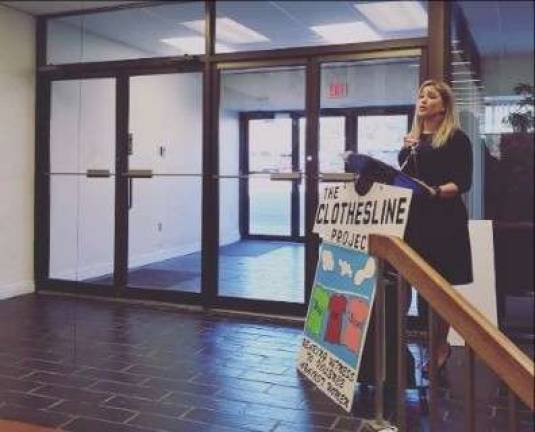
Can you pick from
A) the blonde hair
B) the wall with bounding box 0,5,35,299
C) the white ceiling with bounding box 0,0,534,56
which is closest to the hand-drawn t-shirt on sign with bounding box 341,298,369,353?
the blonde hair

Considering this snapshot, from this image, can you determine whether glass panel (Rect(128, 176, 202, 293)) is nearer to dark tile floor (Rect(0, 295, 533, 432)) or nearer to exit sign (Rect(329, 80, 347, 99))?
dark tile floor (Rect(0, 295, 533, 432))

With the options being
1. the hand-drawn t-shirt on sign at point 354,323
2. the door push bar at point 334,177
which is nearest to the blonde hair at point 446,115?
the hand-drawn t-shirt on sign at point 354,323

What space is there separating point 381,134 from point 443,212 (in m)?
1.95

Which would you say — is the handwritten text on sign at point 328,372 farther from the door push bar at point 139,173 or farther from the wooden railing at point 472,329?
the door push bar at point 139,173

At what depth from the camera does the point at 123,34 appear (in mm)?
5449

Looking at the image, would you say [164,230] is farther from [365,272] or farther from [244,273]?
→ [365,272]

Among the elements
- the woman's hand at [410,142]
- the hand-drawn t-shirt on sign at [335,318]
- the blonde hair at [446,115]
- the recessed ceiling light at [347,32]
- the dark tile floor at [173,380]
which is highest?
the recessed ceiling light at [347,32]

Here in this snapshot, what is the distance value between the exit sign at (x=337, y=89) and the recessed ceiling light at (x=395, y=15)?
461 mm

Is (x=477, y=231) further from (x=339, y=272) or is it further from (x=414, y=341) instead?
(x=339, y=272)

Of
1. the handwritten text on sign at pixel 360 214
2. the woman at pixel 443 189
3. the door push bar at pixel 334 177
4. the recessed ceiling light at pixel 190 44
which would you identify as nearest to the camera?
the handwritten text on sign at pixel 360 214

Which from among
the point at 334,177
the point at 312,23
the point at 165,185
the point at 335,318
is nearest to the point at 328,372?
the point at 335,318

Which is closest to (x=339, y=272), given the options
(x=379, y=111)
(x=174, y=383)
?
(x=174, y=383)

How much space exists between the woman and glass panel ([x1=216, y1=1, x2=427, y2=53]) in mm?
1423

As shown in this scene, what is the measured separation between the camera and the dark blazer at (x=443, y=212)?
2.68 metres
